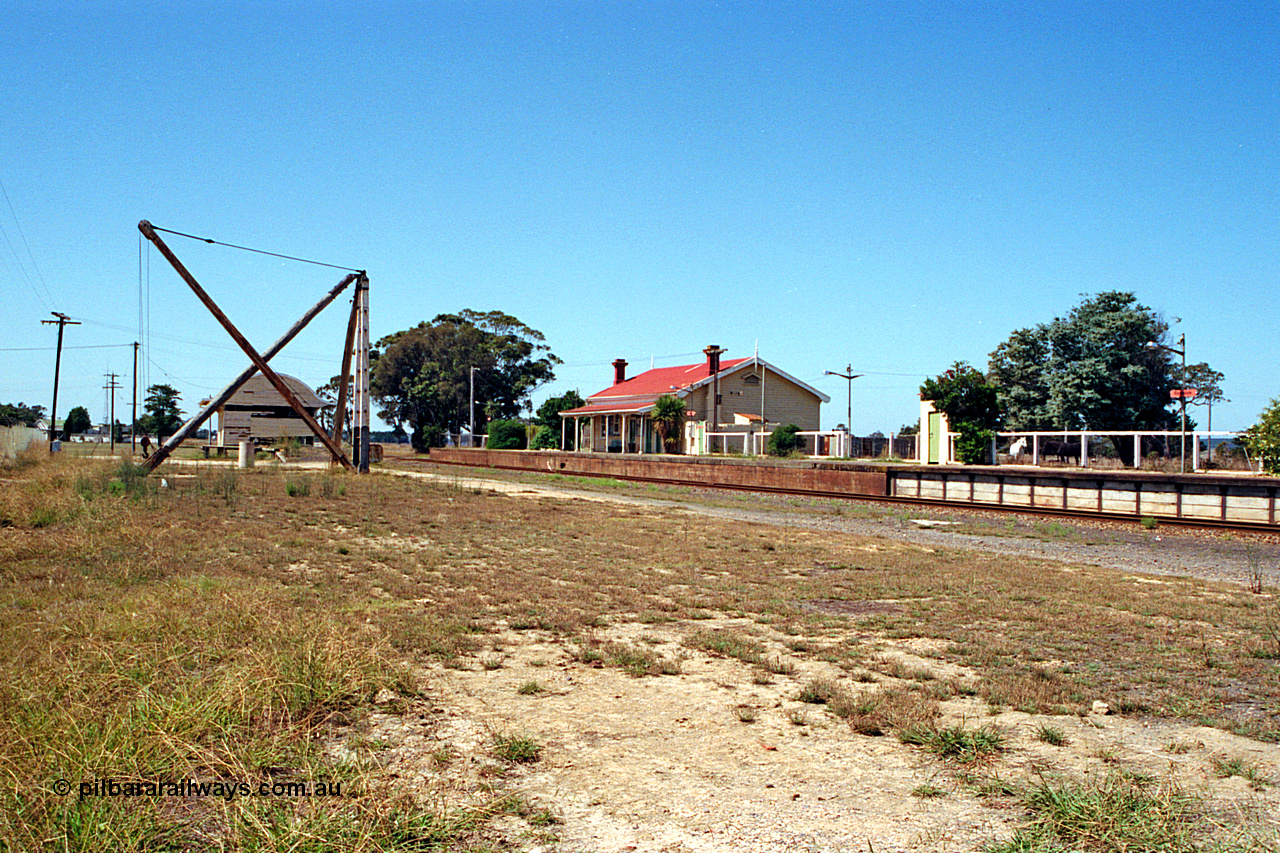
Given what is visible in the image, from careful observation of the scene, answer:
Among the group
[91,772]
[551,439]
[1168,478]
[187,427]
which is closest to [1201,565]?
[1168,478]

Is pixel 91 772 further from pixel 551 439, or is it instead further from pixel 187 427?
pixel 551 439

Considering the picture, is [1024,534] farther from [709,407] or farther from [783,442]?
[709,407]

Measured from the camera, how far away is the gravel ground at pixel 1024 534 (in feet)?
38.2

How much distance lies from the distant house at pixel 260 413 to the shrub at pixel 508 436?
11.9 m

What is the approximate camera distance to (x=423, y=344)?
69.6 m

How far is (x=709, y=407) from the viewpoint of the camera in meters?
48.8

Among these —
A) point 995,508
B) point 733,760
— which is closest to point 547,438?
point 995,508

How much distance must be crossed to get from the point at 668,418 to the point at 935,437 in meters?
16.5

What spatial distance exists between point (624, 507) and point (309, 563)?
34.4ft

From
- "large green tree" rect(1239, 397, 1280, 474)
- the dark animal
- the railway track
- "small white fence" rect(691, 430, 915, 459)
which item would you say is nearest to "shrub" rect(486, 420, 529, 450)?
"small white fence" rect(691, 430, 915, 459)

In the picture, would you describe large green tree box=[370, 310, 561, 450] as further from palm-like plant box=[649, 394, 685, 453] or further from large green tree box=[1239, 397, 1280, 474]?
large green tree box=[1239, 397, 1280, 474]

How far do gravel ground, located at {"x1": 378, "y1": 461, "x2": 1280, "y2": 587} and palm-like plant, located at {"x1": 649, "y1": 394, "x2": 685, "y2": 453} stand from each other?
21.7 meters

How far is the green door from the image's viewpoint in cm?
3169

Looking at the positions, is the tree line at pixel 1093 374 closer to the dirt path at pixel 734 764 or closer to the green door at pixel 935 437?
the green door at pixel 935 437
